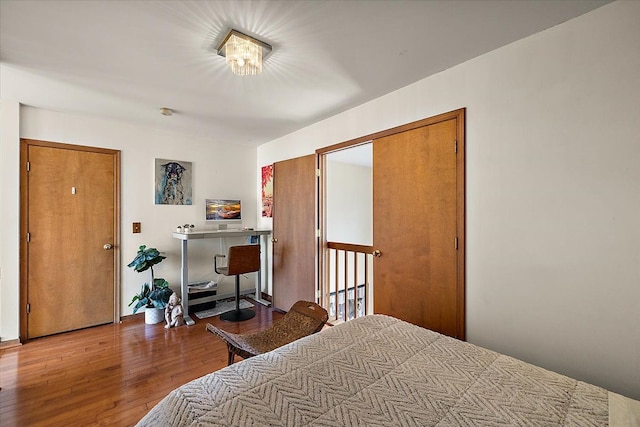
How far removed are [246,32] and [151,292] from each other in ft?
9.94

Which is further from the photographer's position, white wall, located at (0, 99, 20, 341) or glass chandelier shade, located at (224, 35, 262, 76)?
white wall, located at (0, 99, 20, 341)

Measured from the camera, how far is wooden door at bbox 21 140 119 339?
2.88 meters

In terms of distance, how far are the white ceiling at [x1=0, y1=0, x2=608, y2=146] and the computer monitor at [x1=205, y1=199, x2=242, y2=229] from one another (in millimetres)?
1606

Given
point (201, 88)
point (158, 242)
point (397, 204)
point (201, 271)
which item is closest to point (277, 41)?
point (201, 88)

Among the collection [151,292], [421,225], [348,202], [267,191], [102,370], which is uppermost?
[267,191]

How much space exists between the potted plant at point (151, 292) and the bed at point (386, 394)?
2637 mm

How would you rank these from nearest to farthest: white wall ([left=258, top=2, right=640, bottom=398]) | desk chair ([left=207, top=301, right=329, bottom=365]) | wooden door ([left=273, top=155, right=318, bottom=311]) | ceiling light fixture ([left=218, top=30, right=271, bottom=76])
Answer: white wall ([left=258, top=2, right=640, bottom=398]), ceiling light fixture ([left=218, top=30, right=271, bottom=76]), desk chair ([left=207, top=301, right=329, bottom=365]), wooden door ([left=273, top=155, right=318, bottom=311])

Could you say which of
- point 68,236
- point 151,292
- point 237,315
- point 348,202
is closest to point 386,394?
point 237,315

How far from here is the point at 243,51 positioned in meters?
1.75

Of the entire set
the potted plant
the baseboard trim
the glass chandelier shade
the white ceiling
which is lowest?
the baseboard trim

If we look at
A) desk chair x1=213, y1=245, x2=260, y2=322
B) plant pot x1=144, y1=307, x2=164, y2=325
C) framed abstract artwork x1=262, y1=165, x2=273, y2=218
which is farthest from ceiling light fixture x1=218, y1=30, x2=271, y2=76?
plant pot x1=144, y1=307, x2=164, y2=325

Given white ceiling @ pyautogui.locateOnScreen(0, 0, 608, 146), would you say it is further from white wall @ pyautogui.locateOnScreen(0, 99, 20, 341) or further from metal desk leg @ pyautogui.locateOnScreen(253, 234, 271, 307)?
metal desk leg @ pyautogui.locateOnScreen(253, 234, 271, 307)

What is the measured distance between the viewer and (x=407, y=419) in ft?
2.82

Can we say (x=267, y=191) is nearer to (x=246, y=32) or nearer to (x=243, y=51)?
(x=243, y=51)
